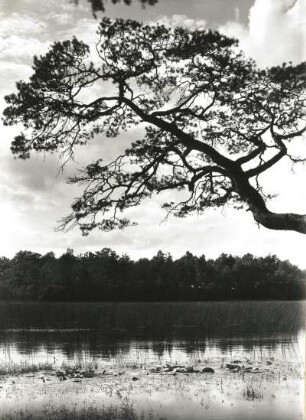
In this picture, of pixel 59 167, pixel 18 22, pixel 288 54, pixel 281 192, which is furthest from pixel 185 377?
pixel 18 22

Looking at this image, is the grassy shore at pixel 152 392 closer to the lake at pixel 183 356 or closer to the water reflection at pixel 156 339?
the lake at pixel 183 356

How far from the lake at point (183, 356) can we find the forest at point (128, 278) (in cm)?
2674

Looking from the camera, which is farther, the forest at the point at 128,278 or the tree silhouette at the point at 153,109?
the forest at the point at 128,278

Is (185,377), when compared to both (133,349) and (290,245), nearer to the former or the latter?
(290,245)

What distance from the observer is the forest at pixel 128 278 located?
58125 mm

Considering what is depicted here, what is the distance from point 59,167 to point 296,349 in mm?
11340

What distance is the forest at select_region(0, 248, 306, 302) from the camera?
58125 millimetres

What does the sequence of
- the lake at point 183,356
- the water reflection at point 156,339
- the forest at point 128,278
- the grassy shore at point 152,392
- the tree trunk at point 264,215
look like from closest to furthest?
the tree trunk at point 264,215, the grassy shore at point 152,392, the lake at point 183,356, the water reflection at point 156,339, the forest at point 128,278

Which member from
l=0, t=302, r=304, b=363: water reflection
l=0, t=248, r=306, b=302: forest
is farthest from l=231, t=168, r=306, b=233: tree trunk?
l=0, t=248, r=306, b=302: forest

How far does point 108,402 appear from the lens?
28.6ft

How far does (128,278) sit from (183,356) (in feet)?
159

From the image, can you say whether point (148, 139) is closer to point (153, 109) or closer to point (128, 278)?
point (153, 109)

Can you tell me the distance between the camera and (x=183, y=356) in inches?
643

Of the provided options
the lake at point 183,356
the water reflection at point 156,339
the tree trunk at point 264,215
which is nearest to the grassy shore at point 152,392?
the lake at point 183,356
